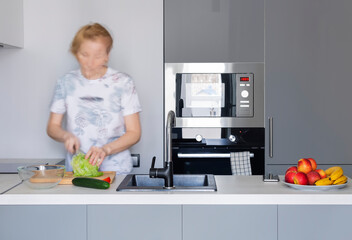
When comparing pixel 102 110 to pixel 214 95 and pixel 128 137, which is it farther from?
pixel 214 95

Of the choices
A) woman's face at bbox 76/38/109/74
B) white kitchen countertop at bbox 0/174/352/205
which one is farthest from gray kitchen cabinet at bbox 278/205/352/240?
woman's face at bbox 76/38/109/74

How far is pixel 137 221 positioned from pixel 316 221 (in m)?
0.79

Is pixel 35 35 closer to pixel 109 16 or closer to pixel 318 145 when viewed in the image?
pixel 109 16

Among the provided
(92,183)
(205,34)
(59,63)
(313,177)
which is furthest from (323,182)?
(59,63)

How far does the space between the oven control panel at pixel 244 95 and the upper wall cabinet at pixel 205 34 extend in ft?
0.48

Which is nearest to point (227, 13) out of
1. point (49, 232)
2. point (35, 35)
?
point (35, 35)

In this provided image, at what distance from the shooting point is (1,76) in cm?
354

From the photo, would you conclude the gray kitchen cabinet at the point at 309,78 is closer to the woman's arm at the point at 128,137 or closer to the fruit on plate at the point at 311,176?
the woman's arm at the point at 128,137

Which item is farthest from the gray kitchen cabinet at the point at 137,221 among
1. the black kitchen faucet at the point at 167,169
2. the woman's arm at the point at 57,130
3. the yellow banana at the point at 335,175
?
the woman's arm at the point at 57,130

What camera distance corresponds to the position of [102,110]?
10.6 ft

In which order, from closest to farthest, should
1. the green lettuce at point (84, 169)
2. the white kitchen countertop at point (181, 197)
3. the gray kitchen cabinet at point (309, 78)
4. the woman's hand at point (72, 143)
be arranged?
the white kitchen countertop at point (181, 197)
the green lettuce at point (84, 169)
the woman's hand at point (72, 143)
the gray kitchen cabinet at point (309, 78)

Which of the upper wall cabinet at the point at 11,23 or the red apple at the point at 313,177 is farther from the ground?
the upper wall cabinet at the point at 11,23

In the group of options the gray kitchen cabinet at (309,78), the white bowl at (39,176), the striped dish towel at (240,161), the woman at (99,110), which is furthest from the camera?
the gray kitchen cabinet at (309,78)

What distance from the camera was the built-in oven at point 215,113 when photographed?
3.54 metres
